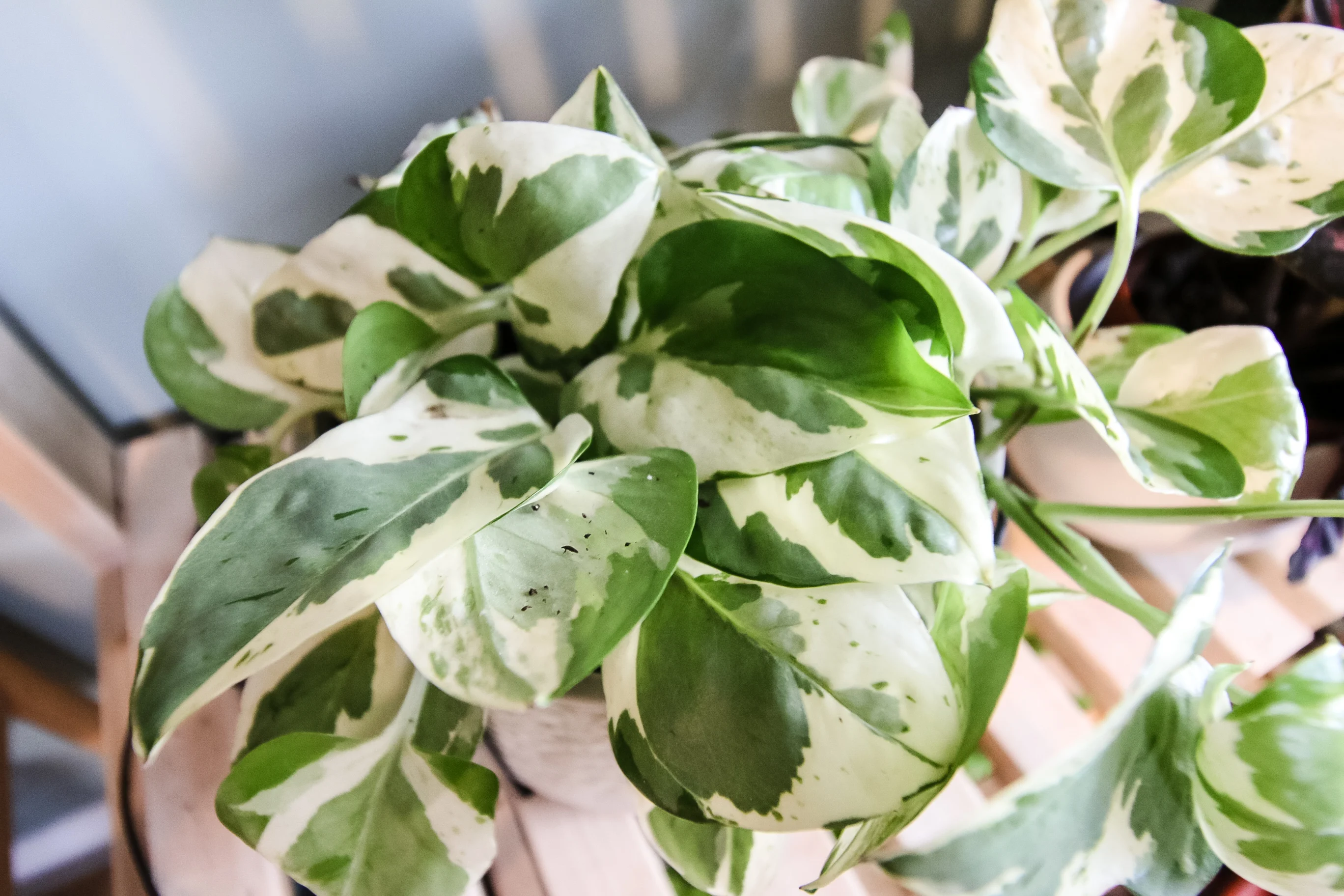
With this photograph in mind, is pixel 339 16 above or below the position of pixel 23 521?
above

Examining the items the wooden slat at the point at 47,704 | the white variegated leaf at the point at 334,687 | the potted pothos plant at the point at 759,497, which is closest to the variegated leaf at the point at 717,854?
the potted pothos plant at the point at 759,497

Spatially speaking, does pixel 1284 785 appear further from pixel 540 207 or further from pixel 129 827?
pixel 129 827

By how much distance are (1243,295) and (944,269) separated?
41 centimetres

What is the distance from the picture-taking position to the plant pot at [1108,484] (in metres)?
0.45

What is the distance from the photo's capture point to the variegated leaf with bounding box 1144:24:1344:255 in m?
0.32

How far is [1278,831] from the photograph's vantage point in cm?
24

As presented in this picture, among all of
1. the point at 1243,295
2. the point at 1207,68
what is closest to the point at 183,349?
the point at 1207,68

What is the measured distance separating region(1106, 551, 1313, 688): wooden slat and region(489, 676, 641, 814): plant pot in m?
0.36

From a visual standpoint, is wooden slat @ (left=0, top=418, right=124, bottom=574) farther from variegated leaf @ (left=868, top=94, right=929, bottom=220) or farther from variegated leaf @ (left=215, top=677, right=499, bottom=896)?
variegated leaf @ (left=868, top=94, right=929, bottom=220)

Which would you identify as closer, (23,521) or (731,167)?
(731,167)

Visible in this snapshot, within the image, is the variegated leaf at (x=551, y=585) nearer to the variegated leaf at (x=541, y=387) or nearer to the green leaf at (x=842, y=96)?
the variegated leaf at (x=541, y=387)

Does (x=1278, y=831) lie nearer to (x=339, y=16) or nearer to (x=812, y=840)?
(x=812, y=840)

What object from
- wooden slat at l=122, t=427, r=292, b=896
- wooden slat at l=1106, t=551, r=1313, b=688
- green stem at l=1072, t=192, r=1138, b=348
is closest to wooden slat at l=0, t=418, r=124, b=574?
wooden slat at l=122, t=427, r=292, b=896

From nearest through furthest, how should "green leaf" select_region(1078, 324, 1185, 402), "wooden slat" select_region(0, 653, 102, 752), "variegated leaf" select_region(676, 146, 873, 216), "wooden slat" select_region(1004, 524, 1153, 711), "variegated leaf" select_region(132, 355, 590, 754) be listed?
"variegated leaf" select_region(132, 355, 590, 754) → "variegated leaf" select_region(676, 146, 873, 216) → "green leaf" select_region(1078, 324, 1185, 402) → "wooden slat" select_region(1004, 524, 1153, 711) → "wooden slat" select_region(0, 653, 102, 752)
